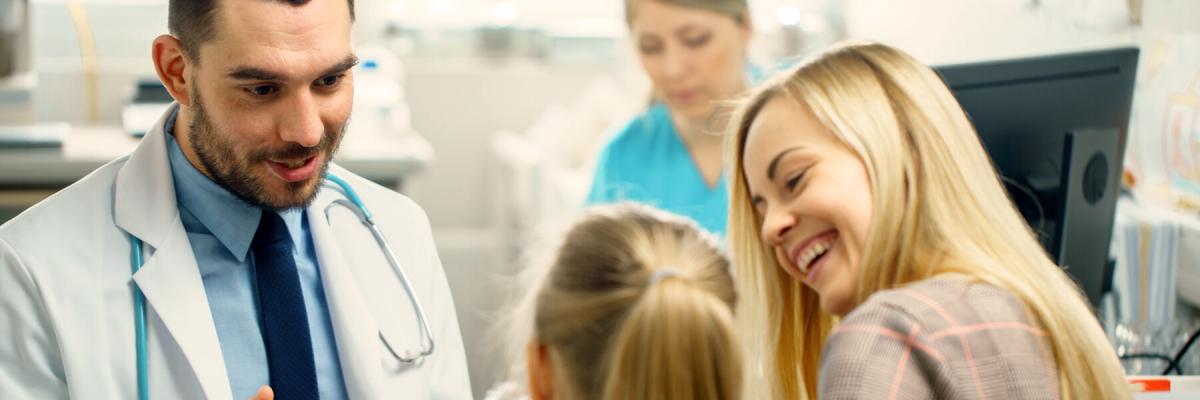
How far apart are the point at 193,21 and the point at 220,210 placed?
19 cm

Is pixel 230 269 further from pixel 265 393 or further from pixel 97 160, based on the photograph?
pixel 97 160

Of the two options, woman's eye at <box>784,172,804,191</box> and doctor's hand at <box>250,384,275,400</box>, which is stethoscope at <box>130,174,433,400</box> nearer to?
doctor's hand at <box>250,384,275,400</box>

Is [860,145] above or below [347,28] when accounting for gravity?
below

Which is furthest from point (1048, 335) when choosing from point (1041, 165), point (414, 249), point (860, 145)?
point (414, 249)

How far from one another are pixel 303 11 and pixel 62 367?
40 cm

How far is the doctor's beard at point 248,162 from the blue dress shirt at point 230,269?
0.02 m

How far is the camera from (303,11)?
116 cm

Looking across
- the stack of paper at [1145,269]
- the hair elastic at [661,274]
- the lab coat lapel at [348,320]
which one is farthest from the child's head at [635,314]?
the stack of paper at [1145,269]

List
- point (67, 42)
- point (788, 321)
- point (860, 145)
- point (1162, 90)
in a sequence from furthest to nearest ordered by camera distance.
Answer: point (67, 42), point (1162, 90), point (788, 321), point (860, 145)

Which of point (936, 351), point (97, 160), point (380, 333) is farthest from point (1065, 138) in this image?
point (97, 160)

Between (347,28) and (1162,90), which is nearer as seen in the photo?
(347,28)

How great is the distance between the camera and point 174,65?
1193 mm

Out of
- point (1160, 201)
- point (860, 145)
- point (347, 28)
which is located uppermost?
point (347, 28)

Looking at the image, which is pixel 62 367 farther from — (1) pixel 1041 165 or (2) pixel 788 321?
(1) pixel 1041 165
